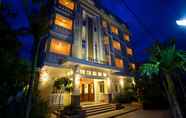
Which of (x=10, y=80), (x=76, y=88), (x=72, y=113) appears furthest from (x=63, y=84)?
(x=10, y=80)

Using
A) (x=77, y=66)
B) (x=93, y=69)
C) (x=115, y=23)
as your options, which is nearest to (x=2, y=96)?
(x=77, y=66)

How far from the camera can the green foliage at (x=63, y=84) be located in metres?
10.9

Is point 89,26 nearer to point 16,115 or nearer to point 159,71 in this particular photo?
point 159,71

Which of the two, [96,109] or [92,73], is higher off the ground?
[92,73]

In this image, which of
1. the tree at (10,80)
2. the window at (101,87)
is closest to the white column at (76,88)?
the tree at (10,80)

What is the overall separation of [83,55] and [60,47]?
9.05 feet

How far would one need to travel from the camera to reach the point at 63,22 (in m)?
13.4

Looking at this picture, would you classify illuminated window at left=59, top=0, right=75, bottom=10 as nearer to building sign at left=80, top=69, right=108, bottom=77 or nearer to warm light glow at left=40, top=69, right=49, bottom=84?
building sign at left=80, top=69, right=108, bottom=77

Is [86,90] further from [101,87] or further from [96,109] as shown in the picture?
[96,109]

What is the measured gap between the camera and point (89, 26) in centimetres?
1620

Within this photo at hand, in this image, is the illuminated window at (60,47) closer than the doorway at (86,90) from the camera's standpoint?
Yes

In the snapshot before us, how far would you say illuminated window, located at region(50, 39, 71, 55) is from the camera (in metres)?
11.9

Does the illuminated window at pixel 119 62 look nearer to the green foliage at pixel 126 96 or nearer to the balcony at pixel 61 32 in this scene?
the green foliage at pixel 126 96

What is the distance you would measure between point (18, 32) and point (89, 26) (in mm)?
10356
